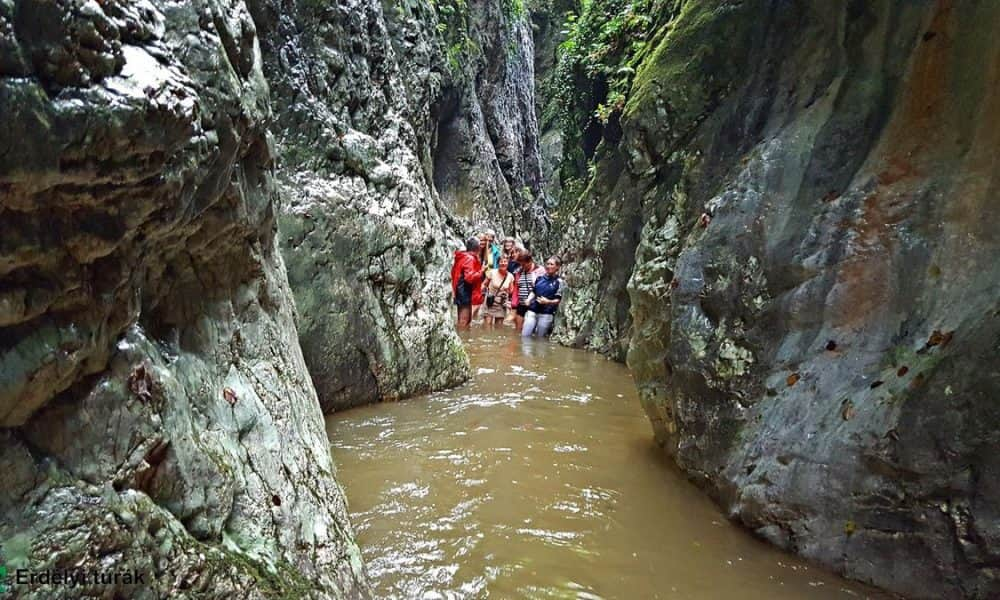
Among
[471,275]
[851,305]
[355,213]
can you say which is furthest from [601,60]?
[851,305]

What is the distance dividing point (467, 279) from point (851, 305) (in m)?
7.31

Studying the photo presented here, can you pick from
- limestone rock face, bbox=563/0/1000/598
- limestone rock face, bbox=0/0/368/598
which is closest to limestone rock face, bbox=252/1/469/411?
limestone rock face, bbox=563/0/1000/598

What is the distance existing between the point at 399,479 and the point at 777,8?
485 centimetres

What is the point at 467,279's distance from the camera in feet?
33.1

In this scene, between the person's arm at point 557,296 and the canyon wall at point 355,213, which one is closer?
the canyon wall at point 355,213

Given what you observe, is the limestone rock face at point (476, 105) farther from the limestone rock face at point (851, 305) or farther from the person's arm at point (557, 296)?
the limestone rock face at point (851, 305)

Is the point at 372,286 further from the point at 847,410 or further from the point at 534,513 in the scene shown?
the point at 847,410

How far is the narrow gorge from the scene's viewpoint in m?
1.35

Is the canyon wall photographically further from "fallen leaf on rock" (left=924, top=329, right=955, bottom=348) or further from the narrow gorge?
"fallen leaf on rock" (left=924, top=329, right=955, bottom=348)

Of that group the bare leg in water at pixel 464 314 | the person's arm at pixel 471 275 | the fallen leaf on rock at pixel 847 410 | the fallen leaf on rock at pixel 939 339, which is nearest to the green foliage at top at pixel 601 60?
the person's arm at pixel 471 275

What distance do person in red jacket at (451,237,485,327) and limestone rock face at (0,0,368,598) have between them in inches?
289

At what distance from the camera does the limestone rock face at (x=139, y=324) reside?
125 cm

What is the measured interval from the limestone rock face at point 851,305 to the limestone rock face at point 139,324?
2.47 meters

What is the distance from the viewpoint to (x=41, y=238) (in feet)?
4.24
